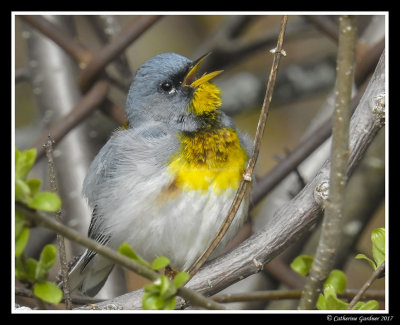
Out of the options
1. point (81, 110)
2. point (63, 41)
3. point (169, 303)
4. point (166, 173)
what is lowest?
point (169, 303)

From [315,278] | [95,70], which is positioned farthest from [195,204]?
[315,278]

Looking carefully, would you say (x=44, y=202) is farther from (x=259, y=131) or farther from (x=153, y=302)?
(x=259, y=131)

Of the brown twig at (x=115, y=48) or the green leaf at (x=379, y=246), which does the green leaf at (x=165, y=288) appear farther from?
the brown twig at (x=115, y=48)

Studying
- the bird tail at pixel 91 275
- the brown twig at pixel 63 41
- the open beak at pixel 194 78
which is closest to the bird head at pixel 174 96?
the open beak at pixel 194 78

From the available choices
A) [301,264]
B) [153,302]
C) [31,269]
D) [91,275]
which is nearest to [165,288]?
[153,302]

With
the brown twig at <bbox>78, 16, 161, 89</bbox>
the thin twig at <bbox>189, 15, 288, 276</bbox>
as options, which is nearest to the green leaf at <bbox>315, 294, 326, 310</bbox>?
the thin twig at <bbox>189, 15, 288, 276</bbox>

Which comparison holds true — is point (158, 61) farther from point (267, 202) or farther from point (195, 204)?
point (267, 202)

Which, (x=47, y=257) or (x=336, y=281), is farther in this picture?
(x=336, y=281)

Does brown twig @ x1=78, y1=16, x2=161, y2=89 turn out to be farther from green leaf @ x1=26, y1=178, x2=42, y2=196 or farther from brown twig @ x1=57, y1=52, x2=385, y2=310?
green leaf @ x1=26, y1=178, x2=42, y2=196
